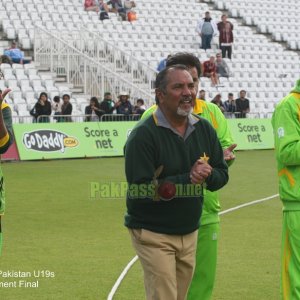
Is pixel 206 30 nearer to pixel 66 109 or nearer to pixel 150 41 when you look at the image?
pixel 150 41

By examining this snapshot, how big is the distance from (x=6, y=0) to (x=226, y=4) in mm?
12110

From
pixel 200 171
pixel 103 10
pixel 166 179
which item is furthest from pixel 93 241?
pixel 103 10

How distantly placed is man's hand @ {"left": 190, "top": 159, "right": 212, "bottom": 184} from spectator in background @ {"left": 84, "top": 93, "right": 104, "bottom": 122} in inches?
817

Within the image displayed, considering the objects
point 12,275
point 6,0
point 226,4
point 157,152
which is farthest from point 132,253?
point 226,4

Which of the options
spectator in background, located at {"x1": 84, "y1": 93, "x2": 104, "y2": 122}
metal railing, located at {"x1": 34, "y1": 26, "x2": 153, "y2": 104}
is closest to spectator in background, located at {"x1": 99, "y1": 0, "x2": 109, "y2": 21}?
metal railing, located at {"x1": 34, "y1": 26, "x2": 153, "y2": 104}

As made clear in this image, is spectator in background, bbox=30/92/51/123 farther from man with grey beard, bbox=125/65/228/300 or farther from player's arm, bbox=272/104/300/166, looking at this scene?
man with grey beard, bbox=125/65/228/300

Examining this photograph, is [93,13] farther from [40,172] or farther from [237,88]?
[40,172]

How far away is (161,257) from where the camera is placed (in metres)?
5.80

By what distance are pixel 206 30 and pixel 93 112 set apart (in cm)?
1085

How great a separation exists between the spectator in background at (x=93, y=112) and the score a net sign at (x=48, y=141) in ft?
4.77

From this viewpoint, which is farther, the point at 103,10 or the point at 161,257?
the point at 103,10

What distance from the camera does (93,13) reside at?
114 ft

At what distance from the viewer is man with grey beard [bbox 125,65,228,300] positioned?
5715mm

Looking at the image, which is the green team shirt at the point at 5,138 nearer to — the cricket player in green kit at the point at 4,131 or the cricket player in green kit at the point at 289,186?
the cricket player in green kit at the point at 4,131
